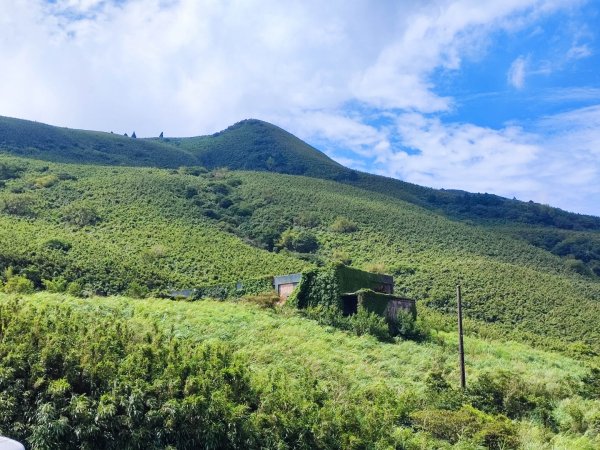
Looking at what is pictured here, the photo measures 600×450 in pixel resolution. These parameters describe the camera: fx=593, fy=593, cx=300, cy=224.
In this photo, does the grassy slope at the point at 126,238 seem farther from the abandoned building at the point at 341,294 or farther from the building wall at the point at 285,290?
the abandoned building at the point at 341,294

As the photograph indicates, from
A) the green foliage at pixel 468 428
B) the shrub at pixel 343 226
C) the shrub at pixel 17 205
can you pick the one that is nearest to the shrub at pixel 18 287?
the green foliage at pixel 468 428

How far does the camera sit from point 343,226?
68.6 m

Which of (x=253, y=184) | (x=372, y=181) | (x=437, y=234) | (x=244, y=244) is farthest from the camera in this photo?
(x=372, y=181)

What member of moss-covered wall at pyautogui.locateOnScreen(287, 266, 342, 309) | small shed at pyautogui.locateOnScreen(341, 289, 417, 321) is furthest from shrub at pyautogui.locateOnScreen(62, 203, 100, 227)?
small shed at pyautogui.locateOnScreen(341, 289, 417, 321)

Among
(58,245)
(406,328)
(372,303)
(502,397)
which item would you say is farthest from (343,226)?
(502,397)

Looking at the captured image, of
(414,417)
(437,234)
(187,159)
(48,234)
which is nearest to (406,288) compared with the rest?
(437,234)

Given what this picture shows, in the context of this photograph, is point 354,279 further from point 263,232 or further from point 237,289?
point 263,232

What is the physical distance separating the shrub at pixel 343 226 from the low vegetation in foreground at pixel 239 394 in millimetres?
45556

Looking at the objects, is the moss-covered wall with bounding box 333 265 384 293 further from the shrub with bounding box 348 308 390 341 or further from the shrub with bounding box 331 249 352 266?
the shrub with bounding box 331 249 352 266

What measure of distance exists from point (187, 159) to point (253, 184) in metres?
41.8

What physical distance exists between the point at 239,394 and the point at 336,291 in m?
15.3

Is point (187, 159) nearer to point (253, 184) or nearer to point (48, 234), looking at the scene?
point (253, 184)

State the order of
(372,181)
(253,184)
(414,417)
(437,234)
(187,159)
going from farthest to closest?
(187,159)
(372,181)
(253,184)
(437,234)
(414,417)

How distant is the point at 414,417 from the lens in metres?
15.9
